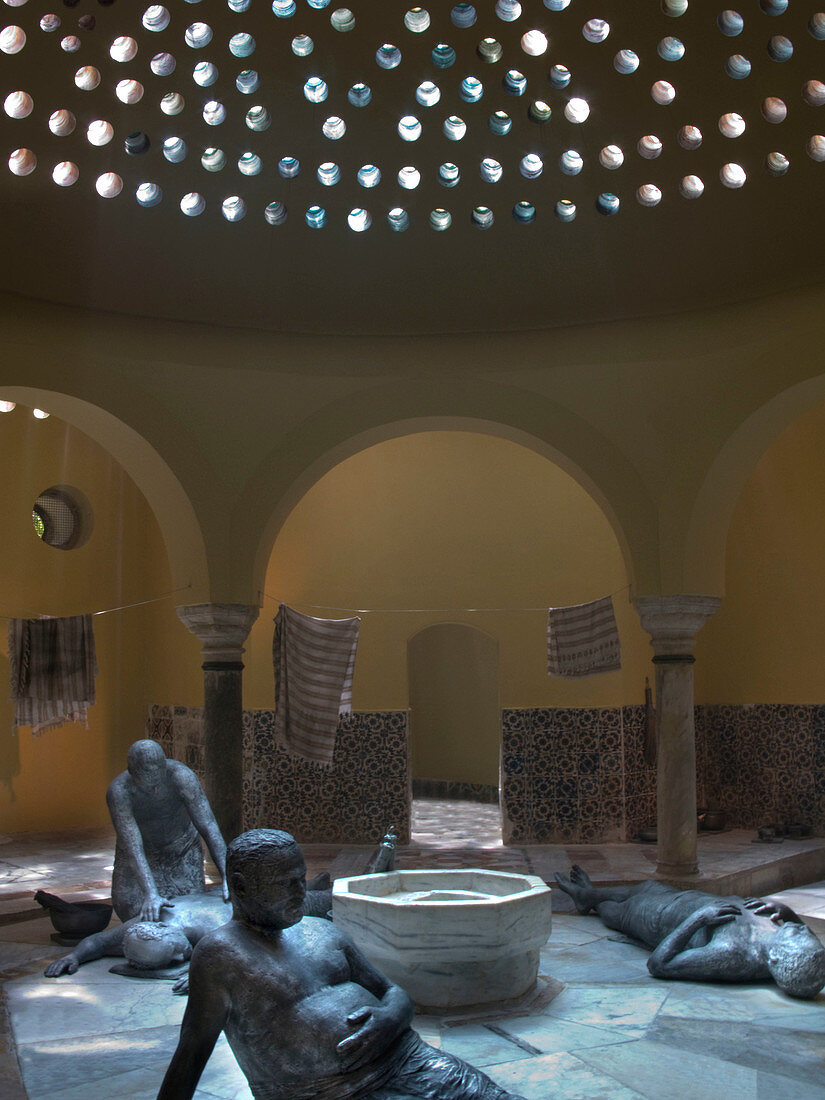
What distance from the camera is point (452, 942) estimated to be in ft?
18.0

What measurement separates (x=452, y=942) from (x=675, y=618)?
3.94 metres

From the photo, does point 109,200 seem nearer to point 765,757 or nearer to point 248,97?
point 248,97

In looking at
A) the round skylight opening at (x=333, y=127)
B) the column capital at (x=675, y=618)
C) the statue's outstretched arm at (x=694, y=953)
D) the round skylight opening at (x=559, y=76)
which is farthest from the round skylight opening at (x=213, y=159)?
the statue's outstretched arm at (x=694, y=953)

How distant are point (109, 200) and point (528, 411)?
3625mm

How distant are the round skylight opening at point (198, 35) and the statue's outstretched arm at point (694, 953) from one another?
6.09 m

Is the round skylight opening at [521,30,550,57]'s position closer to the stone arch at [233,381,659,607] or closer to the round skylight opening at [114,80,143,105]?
the round skylight opening at [114,80,143,105]

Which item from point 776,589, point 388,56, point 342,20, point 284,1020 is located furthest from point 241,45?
point 776,589

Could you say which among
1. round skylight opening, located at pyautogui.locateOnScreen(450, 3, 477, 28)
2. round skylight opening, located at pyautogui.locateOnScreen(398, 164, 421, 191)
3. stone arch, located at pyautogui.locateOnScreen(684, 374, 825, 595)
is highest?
round skylight opening, located at pyautogui.locateOnScreen(450, 3, 477, 28)

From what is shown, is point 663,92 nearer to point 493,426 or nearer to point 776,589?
point 493,426

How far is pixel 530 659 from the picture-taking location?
12008 mm

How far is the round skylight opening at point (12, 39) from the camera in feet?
20.0

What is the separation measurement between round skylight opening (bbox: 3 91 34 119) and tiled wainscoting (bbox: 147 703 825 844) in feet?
23.8

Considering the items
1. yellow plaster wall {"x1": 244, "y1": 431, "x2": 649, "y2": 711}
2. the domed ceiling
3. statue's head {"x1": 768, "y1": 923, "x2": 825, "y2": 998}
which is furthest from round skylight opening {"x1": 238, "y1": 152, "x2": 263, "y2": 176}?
statue's head {"x1": 768, "y1": 923, "x2": 825, "y2": 998}

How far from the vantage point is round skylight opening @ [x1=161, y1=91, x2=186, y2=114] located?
6.76 metres
